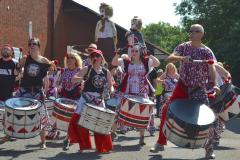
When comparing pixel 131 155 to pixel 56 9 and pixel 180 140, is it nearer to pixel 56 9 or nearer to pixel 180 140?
pixel 180 140

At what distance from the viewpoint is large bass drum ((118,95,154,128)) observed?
945cm

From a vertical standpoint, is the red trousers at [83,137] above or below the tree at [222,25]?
below

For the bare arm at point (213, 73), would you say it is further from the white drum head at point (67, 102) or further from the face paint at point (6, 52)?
the face paint at point (6, 52)

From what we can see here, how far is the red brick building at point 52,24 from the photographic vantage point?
26.0 m

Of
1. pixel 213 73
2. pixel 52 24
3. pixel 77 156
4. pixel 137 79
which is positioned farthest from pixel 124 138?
pixel 52 24

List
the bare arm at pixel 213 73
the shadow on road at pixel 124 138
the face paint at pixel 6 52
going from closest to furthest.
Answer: the bare arm at pixel 213 73 < the face paint at pixel 6 52 < the shadow on road at pixel 124 138


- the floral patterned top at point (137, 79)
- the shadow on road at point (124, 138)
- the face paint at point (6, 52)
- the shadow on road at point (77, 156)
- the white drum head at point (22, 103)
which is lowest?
the shadow on road at point (124, 138)

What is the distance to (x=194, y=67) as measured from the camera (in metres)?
8.15

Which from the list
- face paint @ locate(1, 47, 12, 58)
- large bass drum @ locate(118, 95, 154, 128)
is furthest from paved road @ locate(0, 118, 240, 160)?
face paint @ locate(1, 47, 12, 58)

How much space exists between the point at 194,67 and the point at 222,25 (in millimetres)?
24211

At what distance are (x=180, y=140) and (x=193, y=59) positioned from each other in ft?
4.41

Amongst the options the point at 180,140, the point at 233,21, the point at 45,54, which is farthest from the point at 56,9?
the point at 180,140

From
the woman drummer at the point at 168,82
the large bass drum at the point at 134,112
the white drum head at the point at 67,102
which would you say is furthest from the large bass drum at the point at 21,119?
the woman drummer at the point at 168,82

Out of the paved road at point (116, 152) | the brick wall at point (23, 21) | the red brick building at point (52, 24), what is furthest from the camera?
the red brick building at point (52, 24)
